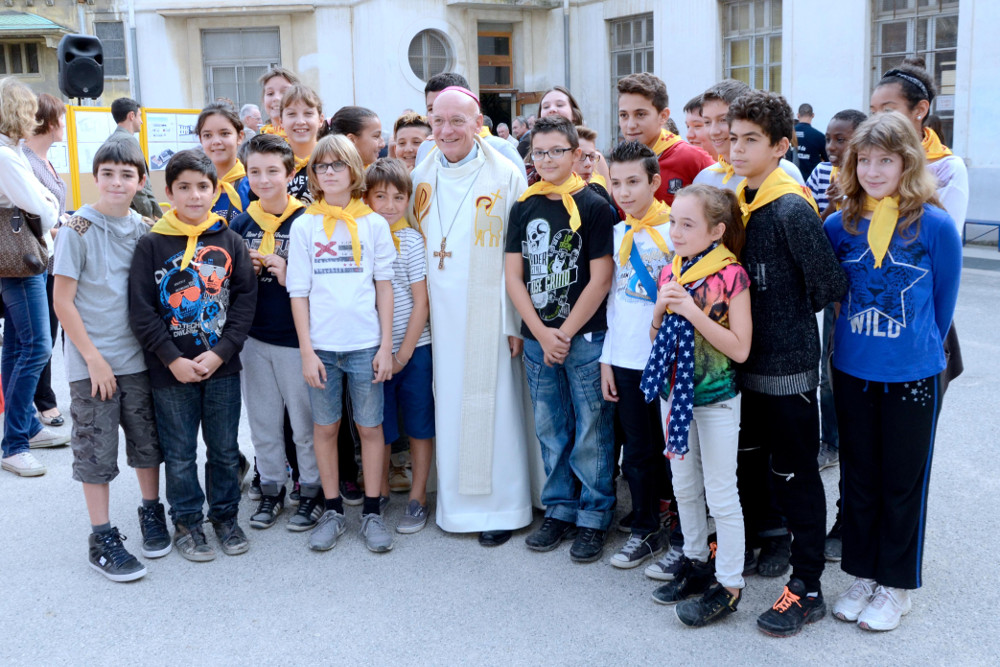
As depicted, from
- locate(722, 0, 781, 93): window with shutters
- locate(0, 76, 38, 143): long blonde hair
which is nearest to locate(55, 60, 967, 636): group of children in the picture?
locate(0, 76, 38, 143): long blonde hair

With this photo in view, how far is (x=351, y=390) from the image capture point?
3.79m

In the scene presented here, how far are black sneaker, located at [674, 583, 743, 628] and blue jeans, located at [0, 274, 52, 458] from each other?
3.51 metres

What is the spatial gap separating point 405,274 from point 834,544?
1.99m

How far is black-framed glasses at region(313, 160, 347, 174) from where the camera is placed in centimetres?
365

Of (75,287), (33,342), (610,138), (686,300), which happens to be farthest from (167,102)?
(686,300)

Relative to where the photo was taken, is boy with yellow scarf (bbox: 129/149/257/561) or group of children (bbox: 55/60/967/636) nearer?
group of children (bbox: 55/60/967/636)

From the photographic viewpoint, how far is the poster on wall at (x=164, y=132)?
11484 millimetres

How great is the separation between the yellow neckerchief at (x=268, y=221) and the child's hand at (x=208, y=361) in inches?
20.3

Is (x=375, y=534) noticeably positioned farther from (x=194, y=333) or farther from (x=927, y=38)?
(x=927, y=38)

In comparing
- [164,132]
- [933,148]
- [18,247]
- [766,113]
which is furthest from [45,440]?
[164,132]

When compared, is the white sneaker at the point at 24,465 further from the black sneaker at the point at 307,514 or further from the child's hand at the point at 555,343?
the child's hand at the point at 555,343

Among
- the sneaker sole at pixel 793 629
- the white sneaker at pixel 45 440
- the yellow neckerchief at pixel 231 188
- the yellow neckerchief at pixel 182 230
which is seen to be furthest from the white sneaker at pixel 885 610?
the white sneaker at pixel 45 440

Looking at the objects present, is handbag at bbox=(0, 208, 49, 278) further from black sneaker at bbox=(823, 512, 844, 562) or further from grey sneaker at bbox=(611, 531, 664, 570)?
black sneaker at bbox=(823, 512, 844, 562)

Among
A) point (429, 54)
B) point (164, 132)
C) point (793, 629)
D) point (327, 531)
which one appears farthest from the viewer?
point (429, 54)
